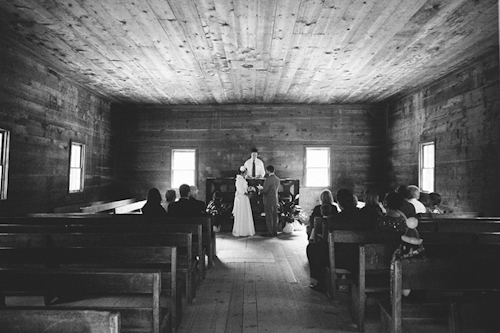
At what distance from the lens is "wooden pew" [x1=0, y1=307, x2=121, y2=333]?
1509 millimetres

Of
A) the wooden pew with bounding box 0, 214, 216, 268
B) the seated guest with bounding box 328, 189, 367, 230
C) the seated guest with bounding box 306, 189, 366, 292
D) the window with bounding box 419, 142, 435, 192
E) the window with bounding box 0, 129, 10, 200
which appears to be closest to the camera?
the seated guest with bounding box 306, 189, 366, 292

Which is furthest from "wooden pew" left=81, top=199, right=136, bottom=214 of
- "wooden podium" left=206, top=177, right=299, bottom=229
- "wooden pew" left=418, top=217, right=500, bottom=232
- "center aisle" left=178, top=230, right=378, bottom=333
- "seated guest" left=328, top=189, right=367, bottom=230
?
"wooden pew" left=418, top=217, right=500, bottom=232

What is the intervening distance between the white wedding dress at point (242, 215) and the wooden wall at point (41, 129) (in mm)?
3985

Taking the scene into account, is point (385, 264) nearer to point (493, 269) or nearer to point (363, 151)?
point (493, 269)

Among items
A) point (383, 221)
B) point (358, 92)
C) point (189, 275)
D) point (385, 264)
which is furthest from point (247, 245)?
point (358, 92)

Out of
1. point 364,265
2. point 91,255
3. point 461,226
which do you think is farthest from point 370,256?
point 91,255

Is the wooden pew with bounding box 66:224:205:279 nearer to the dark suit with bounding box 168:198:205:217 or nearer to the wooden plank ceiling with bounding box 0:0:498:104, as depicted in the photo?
the dark suit with bounding box 168:198:205:217

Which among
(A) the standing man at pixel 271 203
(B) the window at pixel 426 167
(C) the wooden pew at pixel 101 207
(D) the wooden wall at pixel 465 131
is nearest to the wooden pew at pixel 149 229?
(C) the wooden pew at pixel 101 207

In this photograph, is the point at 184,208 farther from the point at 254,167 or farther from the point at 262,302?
the point at 254,167

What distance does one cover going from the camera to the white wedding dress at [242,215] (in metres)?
8.84

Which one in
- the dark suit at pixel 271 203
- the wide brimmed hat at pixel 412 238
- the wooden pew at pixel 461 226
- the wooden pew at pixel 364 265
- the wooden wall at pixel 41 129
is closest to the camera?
the wide brimmed hat at pixel 412 238

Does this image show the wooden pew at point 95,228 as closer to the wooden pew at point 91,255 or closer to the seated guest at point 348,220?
the wooden pew at point 91,255

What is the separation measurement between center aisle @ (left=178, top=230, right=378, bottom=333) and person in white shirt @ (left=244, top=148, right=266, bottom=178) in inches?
180

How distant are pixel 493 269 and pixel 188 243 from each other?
2714 mm
